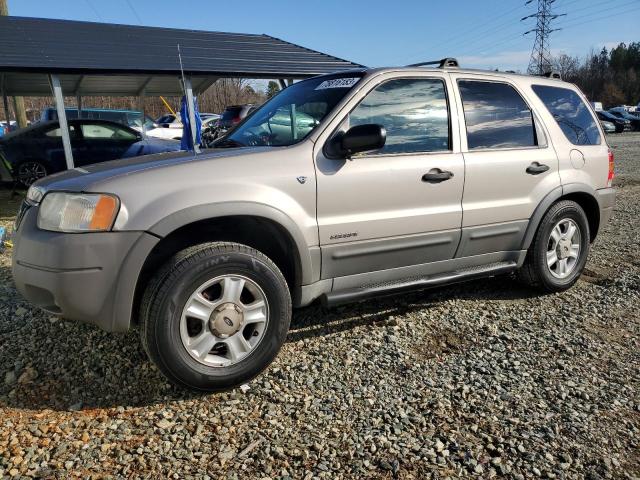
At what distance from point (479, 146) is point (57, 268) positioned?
2.92 metres

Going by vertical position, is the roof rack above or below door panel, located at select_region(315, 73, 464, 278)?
above

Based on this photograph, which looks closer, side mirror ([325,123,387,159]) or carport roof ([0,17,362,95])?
side mirror ([325,123,387,159])

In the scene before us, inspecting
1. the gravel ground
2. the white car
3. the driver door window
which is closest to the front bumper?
the gravel ground

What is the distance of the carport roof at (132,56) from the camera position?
30.8 ft

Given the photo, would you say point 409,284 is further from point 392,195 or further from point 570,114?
point 570,114

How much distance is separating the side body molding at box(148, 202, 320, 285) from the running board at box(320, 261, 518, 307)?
202mm

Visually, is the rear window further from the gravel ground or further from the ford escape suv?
the gravel ground

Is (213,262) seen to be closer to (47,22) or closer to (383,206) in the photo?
(383,206)

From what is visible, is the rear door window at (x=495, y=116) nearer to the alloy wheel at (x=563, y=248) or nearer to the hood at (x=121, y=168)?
the alloy wheel at (x=563, y=248)

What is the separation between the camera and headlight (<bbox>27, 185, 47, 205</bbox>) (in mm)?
2793

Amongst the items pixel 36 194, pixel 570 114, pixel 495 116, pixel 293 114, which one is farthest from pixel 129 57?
pixel 570 114

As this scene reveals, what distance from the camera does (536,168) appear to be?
3.96 meters

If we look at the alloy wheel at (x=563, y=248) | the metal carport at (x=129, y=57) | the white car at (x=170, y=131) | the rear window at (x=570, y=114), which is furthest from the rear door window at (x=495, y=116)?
the white car at (x=170, y=131)

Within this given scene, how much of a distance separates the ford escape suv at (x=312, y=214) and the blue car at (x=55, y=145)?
331 inches
